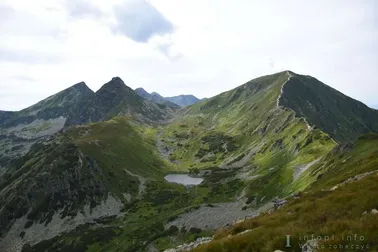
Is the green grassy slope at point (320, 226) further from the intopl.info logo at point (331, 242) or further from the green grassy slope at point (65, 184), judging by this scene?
the green grassy slope at point (65, 184)

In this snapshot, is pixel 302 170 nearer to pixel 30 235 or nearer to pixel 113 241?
pixel 113 241

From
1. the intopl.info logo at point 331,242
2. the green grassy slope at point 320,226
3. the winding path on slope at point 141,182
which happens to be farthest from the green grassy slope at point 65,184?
the intopl.info logo at point 331,242

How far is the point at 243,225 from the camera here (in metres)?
25.8

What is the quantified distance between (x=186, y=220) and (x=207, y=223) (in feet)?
29.7

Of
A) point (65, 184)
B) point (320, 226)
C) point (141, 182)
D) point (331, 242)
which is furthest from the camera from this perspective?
point (141, 182)

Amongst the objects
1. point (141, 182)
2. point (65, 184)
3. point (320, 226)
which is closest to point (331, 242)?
point (320, 226)

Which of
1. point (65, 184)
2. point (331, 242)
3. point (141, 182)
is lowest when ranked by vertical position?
point (141, 182)

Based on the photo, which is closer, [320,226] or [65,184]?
[320,226]

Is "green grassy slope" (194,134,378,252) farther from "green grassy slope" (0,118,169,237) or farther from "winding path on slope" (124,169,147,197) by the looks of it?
"winding path on slope" (124,169,147,197)

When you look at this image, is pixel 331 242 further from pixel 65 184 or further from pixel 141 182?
pixel 141 182

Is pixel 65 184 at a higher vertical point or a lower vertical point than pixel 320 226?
lower

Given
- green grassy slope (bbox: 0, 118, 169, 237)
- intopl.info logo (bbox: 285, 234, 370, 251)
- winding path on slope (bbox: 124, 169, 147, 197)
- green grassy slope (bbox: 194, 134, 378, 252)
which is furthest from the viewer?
winding path on slope (bbox: 124, 169, 147, 197)

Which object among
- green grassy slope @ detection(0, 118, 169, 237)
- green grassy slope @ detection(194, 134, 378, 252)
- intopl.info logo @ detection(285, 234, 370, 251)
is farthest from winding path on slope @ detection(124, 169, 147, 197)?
intopl.info logo @ detection(285, 234, 370, 251)

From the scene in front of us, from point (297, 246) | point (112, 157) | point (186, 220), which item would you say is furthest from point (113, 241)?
point (297, 246)
